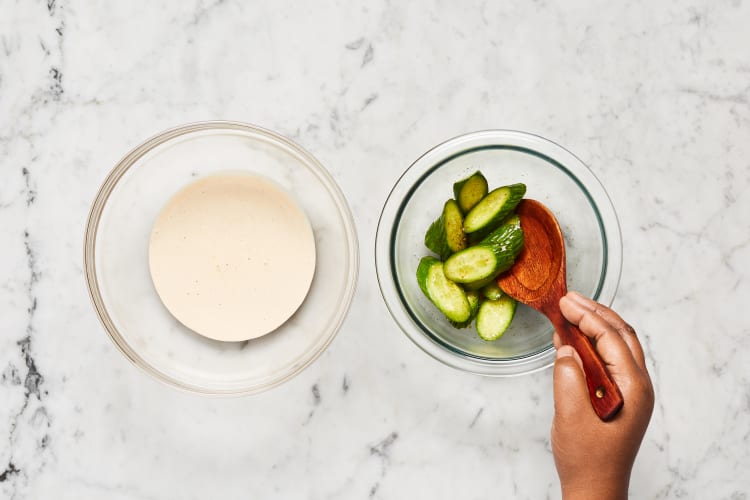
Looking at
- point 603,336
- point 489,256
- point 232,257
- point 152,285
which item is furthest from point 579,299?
point 152,285

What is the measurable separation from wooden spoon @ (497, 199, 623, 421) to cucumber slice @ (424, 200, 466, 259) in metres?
0.11

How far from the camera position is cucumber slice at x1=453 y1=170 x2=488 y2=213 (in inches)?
44.1

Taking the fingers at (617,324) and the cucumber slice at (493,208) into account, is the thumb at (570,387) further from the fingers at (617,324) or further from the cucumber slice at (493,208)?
the cucumber slice at (493,208)

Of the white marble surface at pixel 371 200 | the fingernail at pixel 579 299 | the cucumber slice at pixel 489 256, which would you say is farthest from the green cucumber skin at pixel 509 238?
the white marble surface at pixel 371 200

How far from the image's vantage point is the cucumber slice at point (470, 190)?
1119 millimetres

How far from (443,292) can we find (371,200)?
26 centimetres

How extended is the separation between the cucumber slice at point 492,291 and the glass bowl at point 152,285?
261mm

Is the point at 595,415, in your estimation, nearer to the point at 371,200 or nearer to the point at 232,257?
the point at 371,200

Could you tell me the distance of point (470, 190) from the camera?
112 centimetres

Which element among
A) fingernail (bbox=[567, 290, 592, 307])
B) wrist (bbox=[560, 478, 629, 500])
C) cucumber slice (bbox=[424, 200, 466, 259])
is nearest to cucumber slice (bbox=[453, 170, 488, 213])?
cucumber slice (bbox=[424, 200, 466, 259])

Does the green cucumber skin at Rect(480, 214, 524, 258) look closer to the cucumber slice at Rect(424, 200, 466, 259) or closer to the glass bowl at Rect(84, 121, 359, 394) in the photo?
the cucumber slice at Rect(424, 200, 466, 259)

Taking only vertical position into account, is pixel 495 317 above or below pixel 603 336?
above

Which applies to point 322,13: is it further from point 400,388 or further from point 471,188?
point 400,388

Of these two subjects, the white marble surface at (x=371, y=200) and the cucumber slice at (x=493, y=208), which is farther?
the white marble surface at (x=371, y=200)
